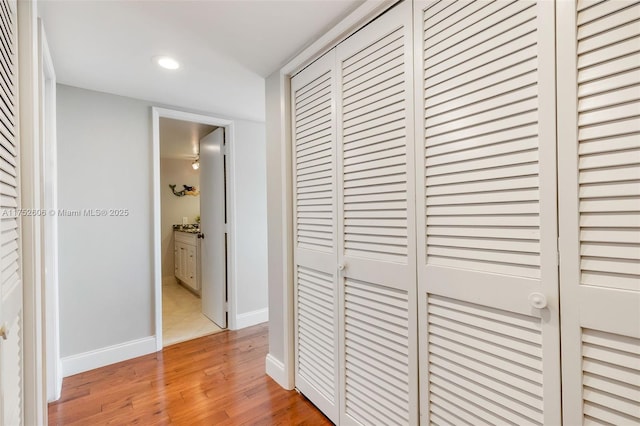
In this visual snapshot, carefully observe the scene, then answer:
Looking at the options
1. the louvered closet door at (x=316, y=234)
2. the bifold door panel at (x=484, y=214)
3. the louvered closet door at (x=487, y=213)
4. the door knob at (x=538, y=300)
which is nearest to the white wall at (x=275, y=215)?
the louvered closet door at (x=316, y=234)

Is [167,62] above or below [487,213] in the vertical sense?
above

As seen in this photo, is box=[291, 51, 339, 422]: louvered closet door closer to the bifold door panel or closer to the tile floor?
the bifold door panel

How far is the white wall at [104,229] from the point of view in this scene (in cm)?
226

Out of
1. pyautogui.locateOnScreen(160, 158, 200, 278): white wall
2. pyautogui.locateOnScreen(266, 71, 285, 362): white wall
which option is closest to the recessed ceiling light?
pyautogui.locateOnScreen(266, 71, 285, 362): white wall

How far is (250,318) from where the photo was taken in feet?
10.4

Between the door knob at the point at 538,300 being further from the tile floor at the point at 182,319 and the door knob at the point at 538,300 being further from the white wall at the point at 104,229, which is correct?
the tile floor at the point at 182,319

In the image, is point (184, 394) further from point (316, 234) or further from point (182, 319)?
point (182, 319)

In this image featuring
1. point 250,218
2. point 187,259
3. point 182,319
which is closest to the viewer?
point 250,218

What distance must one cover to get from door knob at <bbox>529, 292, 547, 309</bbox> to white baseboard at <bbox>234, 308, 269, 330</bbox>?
2.78 metres

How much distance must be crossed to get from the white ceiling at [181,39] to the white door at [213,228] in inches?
36.9

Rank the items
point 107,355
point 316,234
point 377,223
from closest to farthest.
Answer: point 377,223 → point 316,234 → point 107,355

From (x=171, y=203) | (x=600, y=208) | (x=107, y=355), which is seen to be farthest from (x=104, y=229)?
(x=171, y=203)

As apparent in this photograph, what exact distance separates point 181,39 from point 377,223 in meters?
1.48

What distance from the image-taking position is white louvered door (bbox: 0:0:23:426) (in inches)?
36.3
